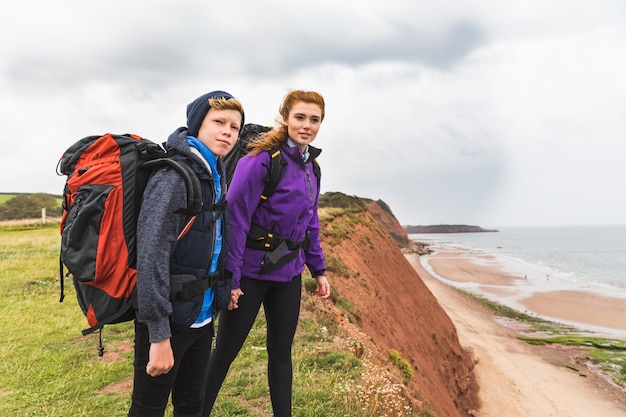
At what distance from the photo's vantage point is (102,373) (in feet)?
15.4

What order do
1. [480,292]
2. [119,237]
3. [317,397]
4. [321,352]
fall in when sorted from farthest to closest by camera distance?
[480,292] < [321,352] < [317,397] < [119,237]

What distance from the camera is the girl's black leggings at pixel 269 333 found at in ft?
9.06

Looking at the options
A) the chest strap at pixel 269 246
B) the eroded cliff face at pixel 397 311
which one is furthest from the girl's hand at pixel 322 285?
the eroded cliff face at pixel 397 311

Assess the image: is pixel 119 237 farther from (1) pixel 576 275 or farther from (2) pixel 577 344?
(1) pixel 576 275

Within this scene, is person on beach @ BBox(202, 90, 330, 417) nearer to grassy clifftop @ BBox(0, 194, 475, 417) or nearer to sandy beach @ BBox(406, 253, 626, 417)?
grassy clifftop @ BBox(0, 194, 475, 417)

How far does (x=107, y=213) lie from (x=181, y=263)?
0.46 metres

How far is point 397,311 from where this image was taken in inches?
588

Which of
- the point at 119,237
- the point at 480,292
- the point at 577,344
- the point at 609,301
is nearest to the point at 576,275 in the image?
the point at 609,301

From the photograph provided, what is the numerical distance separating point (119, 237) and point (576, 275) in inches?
2787

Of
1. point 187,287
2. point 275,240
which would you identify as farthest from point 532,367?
point 187,287

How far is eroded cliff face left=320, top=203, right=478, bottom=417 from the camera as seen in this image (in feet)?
35.2

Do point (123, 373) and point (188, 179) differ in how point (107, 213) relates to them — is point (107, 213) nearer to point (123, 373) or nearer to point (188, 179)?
point (188, 179)

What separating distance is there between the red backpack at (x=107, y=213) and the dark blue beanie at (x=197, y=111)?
1.07ft

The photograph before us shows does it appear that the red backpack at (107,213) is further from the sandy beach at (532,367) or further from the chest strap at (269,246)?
the sandy beach at (532,367)
